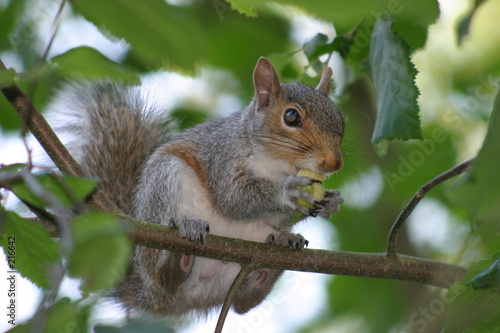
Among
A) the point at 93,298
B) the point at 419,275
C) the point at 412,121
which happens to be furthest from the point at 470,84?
the point at 93,298

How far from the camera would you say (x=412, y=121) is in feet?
4.71

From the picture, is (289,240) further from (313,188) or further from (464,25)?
(464,25)

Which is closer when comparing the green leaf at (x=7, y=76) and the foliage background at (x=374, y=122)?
the green leaf at (x=7, y=76)

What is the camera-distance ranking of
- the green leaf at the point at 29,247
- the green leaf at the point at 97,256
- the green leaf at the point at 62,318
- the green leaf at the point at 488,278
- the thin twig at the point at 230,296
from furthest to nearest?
the thin twig at the point at 230,296 → the green leaf at the point at 488,278 → the green leaf at the point at 29,247 → the green leaf at the point at 62,318 → the green leaf at the point at 97,256

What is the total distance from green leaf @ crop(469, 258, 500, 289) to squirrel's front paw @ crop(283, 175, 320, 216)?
0.85 meters

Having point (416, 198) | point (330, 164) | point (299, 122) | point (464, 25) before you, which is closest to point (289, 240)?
point (330, 164)

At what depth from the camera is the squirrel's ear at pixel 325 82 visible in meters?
2.44

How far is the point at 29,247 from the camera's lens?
1016mm

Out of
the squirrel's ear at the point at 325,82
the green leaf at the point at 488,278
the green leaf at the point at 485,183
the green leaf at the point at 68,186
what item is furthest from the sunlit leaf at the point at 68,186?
the squirrel's ear at the point at 325,82

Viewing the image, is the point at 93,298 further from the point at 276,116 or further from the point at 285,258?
the point at 276,116

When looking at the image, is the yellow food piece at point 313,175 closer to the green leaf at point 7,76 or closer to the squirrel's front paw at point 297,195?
the squirrel's front paw at point 297,195

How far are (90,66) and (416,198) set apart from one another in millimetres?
1146

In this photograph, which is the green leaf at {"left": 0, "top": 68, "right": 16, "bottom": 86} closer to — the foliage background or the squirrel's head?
the foliage background

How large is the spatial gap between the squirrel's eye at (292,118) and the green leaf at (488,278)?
1.16 metres
